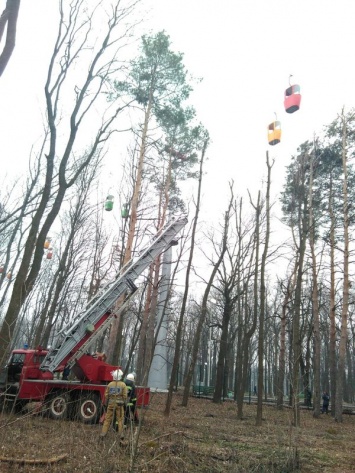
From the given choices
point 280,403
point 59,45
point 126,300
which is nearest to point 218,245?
point 280,403

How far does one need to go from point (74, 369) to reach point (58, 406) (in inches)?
39.7

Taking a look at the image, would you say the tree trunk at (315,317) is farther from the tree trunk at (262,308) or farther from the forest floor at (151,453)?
the forest floor at (151,453)

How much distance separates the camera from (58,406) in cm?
1021

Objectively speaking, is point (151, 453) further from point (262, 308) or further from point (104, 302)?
point (262, 308)

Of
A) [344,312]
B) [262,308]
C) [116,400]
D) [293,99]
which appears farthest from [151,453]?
[344,312]

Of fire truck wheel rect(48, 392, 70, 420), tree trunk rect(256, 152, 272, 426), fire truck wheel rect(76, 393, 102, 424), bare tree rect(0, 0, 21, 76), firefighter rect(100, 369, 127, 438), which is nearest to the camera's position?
bare tree rect(0, 0, 21, 76)

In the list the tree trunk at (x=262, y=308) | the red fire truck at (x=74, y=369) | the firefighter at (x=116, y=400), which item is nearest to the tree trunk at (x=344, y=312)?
the tree trunk at (x=262, y=308)

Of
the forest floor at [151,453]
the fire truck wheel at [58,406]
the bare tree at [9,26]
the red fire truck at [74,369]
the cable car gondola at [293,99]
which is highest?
the cable car gondola at [293,99]

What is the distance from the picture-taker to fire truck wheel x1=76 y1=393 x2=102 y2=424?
979 centimetres

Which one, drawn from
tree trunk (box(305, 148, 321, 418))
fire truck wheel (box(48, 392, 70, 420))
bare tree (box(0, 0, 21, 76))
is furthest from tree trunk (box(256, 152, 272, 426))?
bare tree (box(0, 0, 21, 76))

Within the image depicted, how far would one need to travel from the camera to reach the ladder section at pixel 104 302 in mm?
10414

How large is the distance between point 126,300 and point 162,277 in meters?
8.53

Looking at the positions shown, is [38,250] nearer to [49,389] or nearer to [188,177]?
[49,389]

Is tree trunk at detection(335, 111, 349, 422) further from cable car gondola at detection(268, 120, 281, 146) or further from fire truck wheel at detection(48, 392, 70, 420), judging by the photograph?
fire truck wheel at detection(48, 392, 70, 420)
